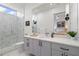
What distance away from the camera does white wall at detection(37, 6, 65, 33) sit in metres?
2.40

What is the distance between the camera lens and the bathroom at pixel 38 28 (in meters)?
2.00

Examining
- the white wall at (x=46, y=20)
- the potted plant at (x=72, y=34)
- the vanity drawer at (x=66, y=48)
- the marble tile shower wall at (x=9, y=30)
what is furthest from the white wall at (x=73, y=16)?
the marble tile shower wall at (x=9, y=30)

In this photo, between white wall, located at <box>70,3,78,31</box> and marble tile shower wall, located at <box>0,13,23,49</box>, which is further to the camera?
marble tile shower wall, located at <box>0,13,23,49</box>

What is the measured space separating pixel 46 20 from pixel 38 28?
369 millimetres

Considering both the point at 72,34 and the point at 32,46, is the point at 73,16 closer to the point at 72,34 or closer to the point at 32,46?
the point at 72,34

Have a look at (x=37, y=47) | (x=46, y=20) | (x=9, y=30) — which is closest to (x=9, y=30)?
(x=9, y=30)

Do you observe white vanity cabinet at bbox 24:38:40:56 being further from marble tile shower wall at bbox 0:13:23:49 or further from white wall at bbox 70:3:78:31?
white wall at bbox 70:3:78:31

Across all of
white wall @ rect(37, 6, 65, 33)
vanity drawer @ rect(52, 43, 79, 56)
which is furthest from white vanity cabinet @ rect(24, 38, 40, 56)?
→ vanity drawer @ rect(52, 43, 79, 56)

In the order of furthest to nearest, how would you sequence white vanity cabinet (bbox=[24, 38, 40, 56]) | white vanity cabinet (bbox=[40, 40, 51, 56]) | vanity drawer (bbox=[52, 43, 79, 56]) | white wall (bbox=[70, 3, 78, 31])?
white vanity cabinet (bbox=[24, 38, 40, 56]) < white wall (bbox=[70, 3, 78, 31]) < white vanity cabinet (bbox=[40, 40, 51, 56]) < vanity drawer (bbox=[52, 43, 79, 56])

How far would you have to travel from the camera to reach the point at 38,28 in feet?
8.82

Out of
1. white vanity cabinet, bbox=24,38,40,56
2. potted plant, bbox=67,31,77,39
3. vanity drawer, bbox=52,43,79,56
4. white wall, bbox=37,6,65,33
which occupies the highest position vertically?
white wall, bbox=37,6,65,33

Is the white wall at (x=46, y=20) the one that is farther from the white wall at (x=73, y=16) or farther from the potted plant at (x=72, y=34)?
the potted plant at (x=72, y=34)

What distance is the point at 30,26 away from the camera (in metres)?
3.01

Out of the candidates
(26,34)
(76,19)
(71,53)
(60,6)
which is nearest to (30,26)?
(26,34)
